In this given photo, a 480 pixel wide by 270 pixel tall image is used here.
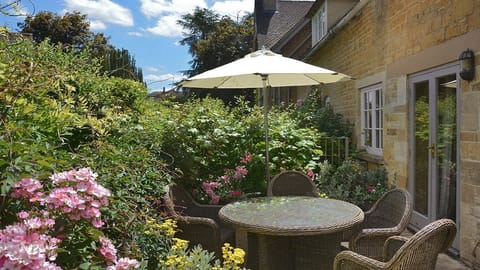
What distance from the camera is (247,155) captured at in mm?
5758

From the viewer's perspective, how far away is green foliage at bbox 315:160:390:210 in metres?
5.81

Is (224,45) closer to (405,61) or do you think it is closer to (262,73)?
(405,61)

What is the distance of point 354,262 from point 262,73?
2333 mm

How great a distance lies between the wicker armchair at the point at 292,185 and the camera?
4.95 metres

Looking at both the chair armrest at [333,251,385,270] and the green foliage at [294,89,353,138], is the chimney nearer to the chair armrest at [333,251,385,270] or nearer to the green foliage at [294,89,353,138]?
the green foliage at [294,89,353,138]

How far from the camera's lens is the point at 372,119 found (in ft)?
26.4

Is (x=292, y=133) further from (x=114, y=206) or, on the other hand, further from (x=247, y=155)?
(x=114, y=206)

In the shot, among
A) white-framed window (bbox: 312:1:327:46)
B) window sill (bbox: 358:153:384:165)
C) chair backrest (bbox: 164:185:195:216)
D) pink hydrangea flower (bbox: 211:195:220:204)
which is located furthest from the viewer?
white-framed window (bbox: 312:1:327:46)

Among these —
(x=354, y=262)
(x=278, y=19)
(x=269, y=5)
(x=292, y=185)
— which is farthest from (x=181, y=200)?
(x=269, y=5)

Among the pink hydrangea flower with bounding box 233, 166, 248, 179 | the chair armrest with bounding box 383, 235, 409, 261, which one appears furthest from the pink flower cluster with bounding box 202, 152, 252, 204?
the chair armrest with bounding box 383, 235, 409, 261

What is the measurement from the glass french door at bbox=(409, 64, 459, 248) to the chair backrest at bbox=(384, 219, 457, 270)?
8.55 ft

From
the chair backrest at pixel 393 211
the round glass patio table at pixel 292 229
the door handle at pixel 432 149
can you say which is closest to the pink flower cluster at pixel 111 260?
the round glass patio table at pixel 292 229

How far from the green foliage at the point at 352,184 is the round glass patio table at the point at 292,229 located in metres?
1.85

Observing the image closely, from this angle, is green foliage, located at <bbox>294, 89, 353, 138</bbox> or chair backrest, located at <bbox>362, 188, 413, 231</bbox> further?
green foliage, located at <bbox>294, 89, 353, 138</bbox>
